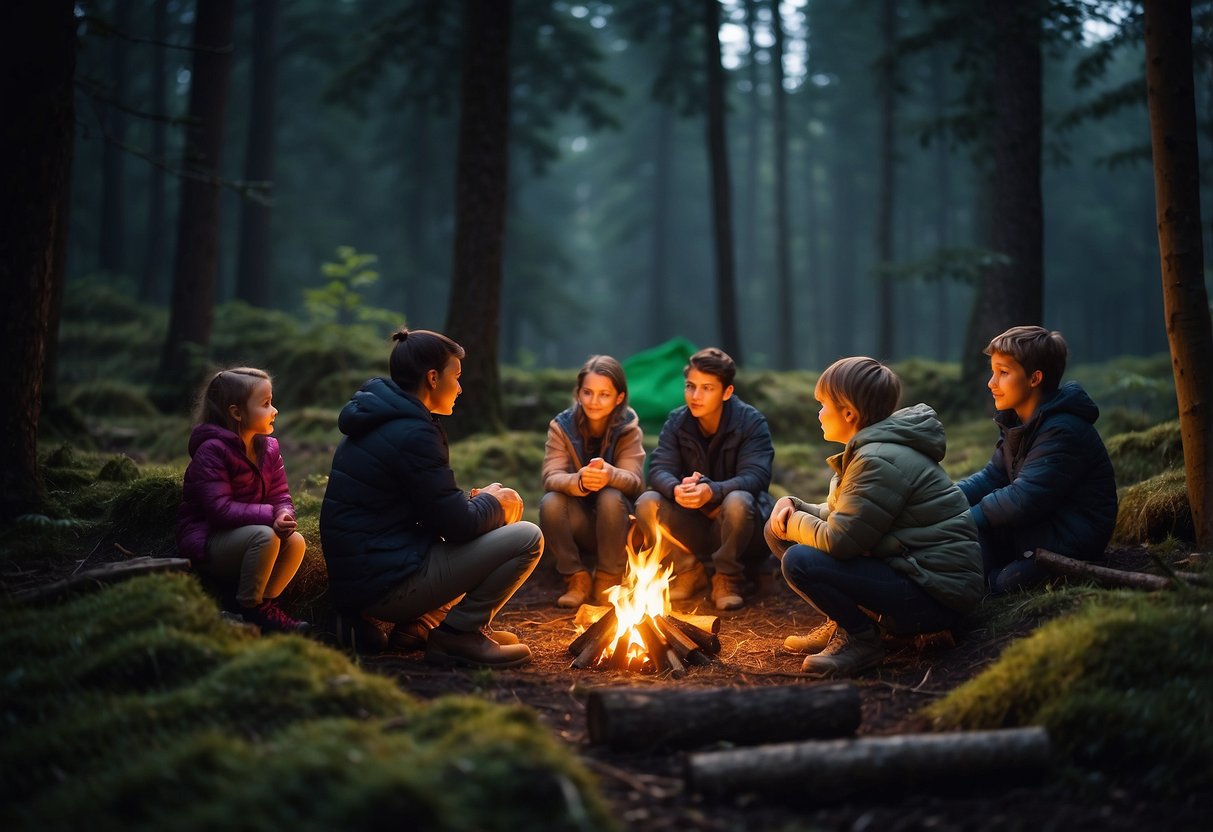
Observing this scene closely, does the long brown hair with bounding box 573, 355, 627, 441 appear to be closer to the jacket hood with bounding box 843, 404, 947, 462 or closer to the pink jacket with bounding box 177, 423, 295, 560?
the jacket hood with bounding box 843, 404, 947, 462

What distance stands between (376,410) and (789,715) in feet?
8.24

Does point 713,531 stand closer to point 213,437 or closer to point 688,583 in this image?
point 688,583

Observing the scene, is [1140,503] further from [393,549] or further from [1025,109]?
[1025,109]

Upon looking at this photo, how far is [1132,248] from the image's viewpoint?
1468 inches

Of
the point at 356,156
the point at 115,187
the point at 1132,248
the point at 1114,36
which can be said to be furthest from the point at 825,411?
the point at 1132,248

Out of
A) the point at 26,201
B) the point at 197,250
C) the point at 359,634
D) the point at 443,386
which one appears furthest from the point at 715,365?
the point at 197,250

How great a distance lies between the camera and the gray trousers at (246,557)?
4613 millimetres

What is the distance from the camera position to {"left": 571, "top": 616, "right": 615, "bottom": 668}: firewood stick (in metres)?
4.93

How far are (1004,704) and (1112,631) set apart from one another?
21.9 inches

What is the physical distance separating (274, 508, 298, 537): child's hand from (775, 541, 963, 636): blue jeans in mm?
2695

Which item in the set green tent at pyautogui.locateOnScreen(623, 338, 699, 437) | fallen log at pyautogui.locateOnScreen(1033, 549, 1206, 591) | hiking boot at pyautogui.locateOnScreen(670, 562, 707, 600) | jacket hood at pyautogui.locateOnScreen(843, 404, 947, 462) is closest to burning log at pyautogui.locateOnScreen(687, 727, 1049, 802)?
fallen log at pyautogui.locateOnScreen(1033, 549, 1206, 591)

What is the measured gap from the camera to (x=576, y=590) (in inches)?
255

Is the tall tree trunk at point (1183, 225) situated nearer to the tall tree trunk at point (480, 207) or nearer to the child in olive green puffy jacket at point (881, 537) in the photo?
the child in olive green puffy jacket at point (881, 537)

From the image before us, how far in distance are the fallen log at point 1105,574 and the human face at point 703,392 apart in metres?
2.32
